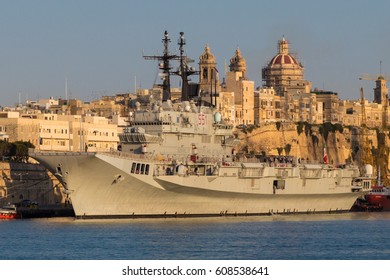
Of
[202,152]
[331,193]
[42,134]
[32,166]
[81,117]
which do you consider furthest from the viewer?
[81,117]

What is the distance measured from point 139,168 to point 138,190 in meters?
1.37

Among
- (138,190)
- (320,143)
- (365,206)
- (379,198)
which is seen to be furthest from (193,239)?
(320,143)

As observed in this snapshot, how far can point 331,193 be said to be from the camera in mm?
92062

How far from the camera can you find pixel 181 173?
7750 cm

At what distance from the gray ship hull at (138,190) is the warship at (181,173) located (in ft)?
0.20

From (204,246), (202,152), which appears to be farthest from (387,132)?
(204,246)

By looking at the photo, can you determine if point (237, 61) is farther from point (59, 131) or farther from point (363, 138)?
point (59, 131)

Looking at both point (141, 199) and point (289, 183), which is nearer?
point (141, 199)

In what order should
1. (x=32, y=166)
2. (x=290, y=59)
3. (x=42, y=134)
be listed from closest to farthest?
1. (x=32, y=166)
2. (x=42, y=134)
3. (x=290, y=59)

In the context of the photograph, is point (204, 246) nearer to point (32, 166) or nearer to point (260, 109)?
point (32, 166)

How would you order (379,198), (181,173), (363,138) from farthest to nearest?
(363,138) → (379,198) → (181,173)

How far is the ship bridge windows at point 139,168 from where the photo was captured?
247ft

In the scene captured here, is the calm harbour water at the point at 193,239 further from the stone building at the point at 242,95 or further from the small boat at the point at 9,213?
the stone building at the point at 242,95
